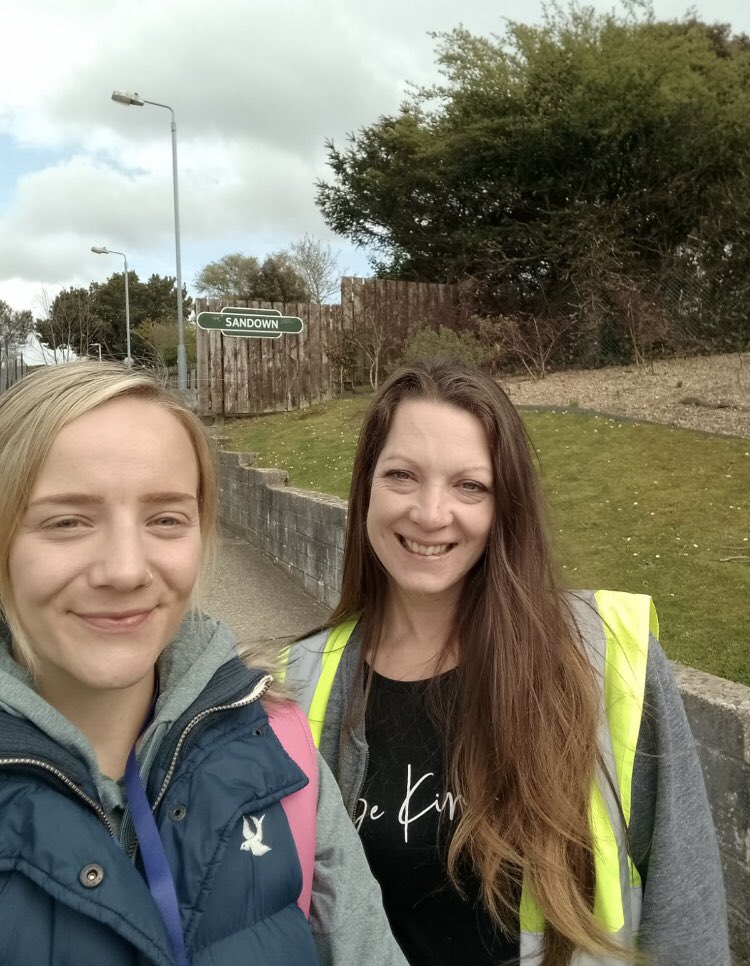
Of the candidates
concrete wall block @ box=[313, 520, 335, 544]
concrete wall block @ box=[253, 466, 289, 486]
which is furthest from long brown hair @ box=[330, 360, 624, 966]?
concrete wall block @ box=[253, 466, 289, 486]

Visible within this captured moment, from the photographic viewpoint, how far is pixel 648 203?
17.1 meters

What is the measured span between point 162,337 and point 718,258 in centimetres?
2285

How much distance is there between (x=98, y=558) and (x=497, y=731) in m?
0.96

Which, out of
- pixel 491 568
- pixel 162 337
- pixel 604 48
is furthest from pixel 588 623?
pixel 162 337

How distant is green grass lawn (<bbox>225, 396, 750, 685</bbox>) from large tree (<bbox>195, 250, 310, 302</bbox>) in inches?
926

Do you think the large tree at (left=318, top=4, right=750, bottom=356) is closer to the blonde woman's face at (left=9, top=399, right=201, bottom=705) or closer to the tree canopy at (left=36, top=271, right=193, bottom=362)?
the tree canopy at (left=36, top=271, right=193, bottom=362)

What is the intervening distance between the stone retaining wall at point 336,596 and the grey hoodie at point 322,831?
131 cm

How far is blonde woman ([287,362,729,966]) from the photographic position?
162 centimetres

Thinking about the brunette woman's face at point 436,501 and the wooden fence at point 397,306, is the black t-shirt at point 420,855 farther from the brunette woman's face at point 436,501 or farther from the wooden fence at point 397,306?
the wooden fence at point 397,306

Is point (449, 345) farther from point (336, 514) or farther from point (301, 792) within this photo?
point (301, 792)

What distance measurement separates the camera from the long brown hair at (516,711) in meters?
1.61

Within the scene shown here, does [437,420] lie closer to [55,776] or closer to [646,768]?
[646,768]

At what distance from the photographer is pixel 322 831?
1.38 m

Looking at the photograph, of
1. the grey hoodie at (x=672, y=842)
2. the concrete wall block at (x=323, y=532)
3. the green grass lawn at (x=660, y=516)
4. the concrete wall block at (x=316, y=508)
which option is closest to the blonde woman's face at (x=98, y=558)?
the grey hoodie at (x=672, y=842)
